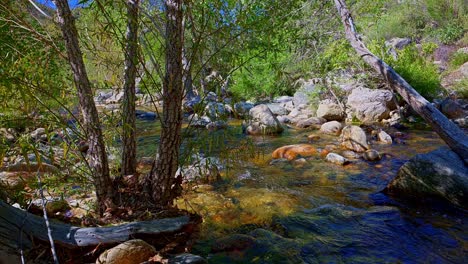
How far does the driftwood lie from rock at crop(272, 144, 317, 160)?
4.49m

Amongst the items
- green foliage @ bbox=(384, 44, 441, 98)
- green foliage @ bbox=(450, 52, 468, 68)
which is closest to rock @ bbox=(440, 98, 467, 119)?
green foliage @ bbox=(384, 44, 441, 98)

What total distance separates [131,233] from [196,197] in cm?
200

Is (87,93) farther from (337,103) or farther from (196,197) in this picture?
(337,103)

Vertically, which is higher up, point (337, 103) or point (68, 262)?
point (337, 103)

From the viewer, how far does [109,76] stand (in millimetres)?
3207

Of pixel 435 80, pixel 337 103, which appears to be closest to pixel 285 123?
pixel 337 103

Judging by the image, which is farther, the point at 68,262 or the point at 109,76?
the point at 109,76

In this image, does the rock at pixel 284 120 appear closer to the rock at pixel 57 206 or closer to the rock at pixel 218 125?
the rock at pixel 218 125

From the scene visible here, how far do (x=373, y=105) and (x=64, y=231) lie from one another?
977cm

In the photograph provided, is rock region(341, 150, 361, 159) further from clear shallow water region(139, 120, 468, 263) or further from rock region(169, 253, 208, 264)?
rock region(169, 253, 208, 264)

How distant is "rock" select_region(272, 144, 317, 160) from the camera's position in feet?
22.5

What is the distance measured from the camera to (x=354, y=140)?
7258 mm

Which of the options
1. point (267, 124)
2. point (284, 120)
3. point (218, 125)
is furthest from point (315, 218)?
point (284, 120)

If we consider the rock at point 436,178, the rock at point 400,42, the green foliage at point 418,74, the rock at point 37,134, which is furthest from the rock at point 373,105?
the rock at point 400,42
